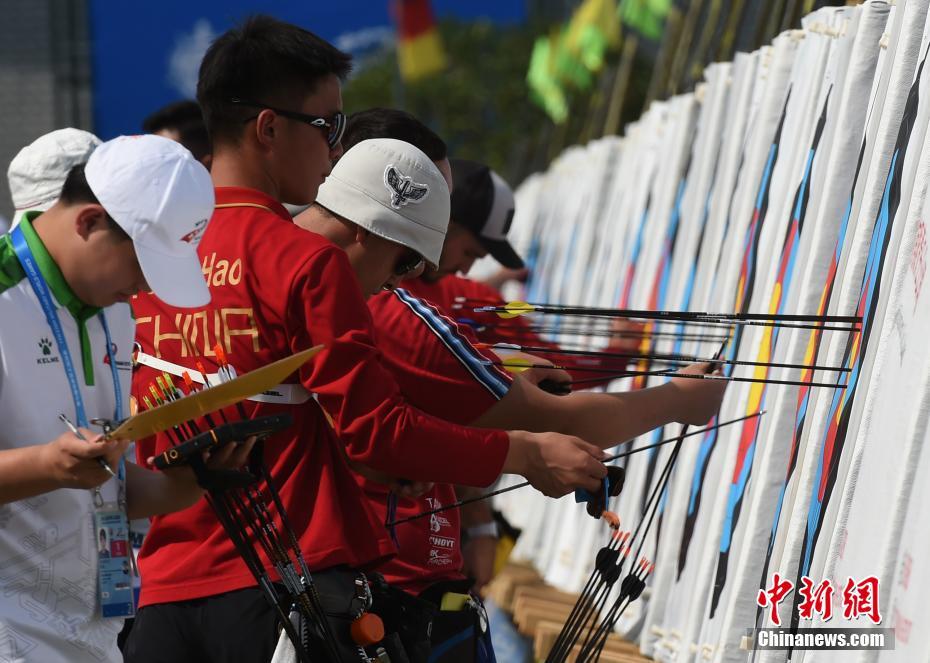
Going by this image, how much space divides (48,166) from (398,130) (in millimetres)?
883

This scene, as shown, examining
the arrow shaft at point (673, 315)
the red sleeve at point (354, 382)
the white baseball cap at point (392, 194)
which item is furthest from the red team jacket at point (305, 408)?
the arrow shaft at point (673, 315)

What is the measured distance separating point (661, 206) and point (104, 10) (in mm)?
8177

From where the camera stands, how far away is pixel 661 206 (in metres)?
7.36

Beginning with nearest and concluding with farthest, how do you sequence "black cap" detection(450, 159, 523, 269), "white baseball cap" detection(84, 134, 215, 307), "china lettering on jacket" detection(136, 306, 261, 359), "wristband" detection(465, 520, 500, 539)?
"white baseball cap" detection(84, 134, 215, 307) → "china lettering on jacket" detection(136, 306, 261, 359) → "black cap" detection(450, 159, 523, 269) → "wristband" detection(465, 520, 500, 539)

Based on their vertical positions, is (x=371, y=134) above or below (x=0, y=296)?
above

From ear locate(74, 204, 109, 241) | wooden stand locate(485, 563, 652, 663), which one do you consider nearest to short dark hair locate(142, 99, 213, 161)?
wooden stand locate(485, 563, 652, 663)

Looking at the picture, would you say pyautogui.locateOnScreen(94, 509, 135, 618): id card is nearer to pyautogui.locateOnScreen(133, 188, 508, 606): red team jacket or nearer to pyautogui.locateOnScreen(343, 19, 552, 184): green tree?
pyautogui.locateOnScreen(133, 188, 508, 606): red team jacket

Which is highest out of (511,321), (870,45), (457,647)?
(870,45)

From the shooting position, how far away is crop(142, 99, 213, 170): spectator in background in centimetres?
509

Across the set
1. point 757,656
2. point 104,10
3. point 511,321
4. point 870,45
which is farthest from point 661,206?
point 104,10

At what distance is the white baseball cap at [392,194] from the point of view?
293cm

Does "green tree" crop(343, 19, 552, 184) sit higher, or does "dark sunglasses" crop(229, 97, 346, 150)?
"green tree" crop(343, 19, 552, 184)

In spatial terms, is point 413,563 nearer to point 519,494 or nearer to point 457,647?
point 457,647

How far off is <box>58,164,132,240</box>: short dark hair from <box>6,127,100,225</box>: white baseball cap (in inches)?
47.8
